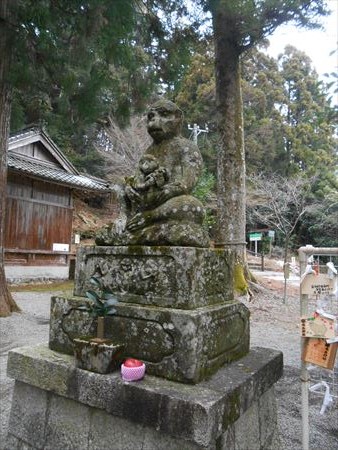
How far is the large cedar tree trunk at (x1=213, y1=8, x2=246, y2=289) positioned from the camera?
8.27 meters

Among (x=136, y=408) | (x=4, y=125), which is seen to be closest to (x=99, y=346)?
(x=136, y=408)

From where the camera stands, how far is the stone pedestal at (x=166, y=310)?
6.04ft

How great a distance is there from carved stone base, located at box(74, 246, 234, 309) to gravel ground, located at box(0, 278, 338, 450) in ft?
3.83

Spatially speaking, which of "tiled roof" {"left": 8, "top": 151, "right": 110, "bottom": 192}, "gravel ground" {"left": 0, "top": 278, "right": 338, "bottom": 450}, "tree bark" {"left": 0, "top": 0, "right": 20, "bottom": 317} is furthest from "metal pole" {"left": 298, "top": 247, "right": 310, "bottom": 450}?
"tiled roof" {"left": 8, "top": 151, "right": 110, "bottom": 192}

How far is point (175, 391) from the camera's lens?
1706 mm

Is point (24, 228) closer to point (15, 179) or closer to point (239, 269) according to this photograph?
point (15, 179)

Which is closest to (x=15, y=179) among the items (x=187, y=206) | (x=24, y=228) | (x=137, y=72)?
(x=24, y=228)

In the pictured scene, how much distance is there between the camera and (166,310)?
6.27 feet

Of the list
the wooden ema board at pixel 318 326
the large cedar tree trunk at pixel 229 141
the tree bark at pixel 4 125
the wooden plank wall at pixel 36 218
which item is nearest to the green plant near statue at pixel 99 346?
the wooden ema board at pixel 318 326

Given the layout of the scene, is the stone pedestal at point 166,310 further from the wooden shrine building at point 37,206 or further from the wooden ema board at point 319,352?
the wooden shrine building at point 37,206

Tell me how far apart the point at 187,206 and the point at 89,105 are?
18.7 feet

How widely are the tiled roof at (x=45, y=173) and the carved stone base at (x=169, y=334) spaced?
8856mm

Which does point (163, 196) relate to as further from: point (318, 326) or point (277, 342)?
point (277, 342)

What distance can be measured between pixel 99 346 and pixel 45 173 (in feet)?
34.1
